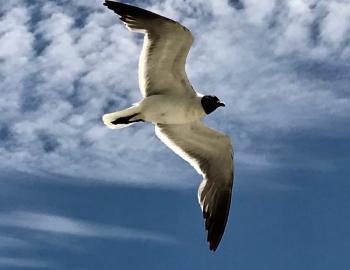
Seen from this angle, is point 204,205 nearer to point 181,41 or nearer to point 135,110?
point 135,110

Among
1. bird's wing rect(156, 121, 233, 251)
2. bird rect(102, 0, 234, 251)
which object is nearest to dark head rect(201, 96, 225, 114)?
bird rect(102, 0, 234, 251)

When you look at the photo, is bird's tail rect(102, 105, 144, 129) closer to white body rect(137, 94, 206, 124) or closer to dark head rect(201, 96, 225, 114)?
white body rect(137, 94, 206, 124)

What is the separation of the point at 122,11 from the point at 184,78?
1444 mm

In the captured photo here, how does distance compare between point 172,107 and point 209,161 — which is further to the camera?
point 209,161

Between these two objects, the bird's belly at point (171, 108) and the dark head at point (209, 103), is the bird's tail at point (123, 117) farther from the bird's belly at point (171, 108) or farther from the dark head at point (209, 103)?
the dark head at point (209, 103)

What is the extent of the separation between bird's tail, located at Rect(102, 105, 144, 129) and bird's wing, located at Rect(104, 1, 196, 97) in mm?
491

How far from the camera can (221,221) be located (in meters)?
12.6

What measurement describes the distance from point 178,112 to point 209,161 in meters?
1.40

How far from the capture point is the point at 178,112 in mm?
11961

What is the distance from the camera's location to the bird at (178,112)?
37.3ft

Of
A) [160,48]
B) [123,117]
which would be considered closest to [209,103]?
[160,48]

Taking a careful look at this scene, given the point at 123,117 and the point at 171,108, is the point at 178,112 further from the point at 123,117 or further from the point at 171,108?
the point at 123,117

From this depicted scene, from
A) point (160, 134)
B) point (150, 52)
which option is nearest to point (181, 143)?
point (160, 134)

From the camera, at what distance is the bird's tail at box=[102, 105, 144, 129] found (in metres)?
12.0
